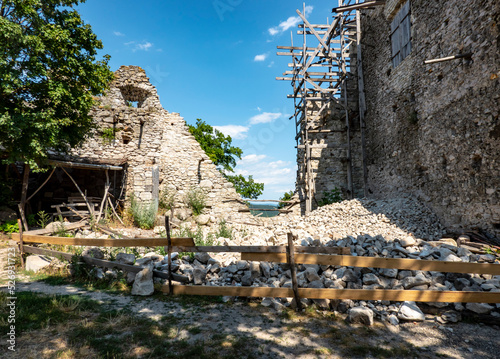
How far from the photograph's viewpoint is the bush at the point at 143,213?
9.85m

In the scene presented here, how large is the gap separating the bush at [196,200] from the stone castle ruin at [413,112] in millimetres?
4947

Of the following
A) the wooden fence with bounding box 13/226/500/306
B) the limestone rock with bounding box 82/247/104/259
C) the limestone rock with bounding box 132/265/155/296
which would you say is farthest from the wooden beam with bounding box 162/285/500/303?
the limestone rock with bounding box 82/247/104/259

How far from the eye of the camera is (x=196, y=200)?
433 inches

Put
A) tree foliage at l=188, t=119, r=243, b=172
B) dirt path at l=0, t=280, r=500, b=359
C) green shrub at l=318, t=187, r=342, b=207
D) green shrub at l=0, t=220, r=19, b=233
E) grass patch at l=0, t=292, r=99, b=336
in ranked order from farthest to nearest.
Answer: tree foliage at l=188, t=119, r=243, b=172 < green shrub at l=318, t=187, r=342, b=207 < green shrub at l=0, t=220, r=19, b=233 < grass patch at l=0, t=292, r=99, b=336 < dirt path at l=0, t=280, r=500, b=359

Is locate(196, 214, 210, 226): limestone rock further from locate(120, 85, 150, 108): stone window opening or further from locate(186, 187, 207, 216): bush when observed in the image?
locate(120, 85, 150, 108): stone window opening

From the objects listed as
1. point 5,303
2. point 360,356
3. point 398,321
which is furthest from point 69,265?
point 398,321

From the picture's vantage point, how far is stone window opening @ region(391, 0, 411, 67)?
8695 millimetres

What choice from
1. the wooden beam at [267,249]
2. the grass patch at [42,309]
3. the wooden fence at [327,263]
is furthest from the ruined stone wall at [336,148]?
the grass patch at [42,309]

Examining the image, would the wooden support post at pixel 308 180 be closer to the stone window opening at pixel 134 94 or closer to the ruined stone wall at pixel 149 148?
the ruined stone wall at pixel 149 148

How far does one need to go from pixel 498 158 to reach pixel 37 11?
12281 mm

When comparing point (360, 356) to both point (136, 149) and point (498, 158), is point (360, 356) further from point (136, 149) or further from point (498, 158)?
point (136, 149)

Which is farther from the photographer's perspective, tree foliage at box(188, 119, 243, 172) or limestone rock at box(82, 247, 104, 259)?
tree foliage at box(188, 119, 243, 172)

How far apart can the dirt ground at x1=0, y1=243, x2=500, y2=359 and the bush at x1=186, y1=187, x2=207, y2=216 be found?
7.20m

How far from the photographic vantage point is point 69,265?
4941 mm
